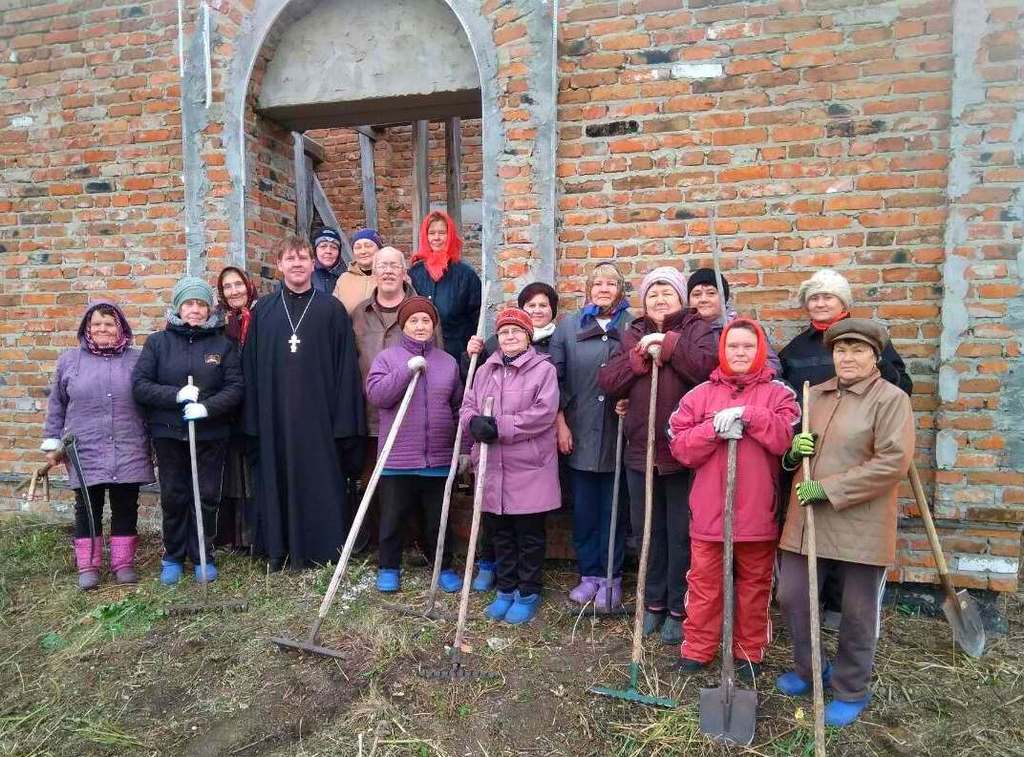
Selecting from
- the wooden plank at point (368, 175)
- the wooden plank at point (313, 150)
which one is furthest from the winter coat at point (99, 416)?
the wooden plank at point (368, 175)

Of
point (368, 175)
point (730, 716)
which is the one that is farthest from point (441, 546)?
point (368, 175)

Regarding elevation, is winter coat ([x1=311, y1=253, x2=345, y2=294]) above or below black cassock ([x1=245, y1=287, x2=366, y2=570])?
above

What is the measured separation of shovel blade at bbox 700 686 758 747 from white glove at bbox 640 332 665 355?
1.48 meters

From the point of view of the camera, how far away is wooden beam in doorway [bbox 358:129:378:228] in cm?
811

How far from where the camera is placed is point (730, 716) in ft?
8.43

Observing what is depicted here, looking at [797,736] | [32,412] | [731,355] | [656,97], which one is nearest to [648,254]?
[656,97]

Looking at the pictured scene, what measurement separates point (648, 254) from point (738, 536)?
1.80m

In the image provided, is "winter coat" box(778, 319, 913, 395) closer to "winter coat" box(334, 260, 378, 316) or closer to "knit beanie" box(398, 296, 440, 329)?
"knit beanie" box(398, 296, 440, 329)

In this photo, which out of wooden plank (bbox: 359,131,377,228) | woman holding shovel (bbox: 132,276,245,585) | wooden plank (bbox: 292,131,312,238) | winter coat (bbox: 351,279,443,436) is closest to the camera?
woman holding shovel (bbox: 132,276,245,585)

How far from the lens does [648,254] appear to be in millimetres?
4008

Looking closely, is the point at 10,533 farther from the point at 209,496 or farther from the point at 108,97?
the point at 108,97

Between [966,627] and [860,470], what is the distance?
1.27 metres

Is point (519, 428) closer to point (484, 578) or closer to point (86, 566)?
point (484, 578)

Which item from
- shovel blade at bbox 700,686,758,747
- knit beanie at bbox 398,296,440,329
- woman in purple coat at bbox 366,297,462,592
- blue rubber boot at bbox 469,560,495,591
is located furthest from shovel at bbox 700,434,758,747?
knit beanie at bbox 398,296,440,329
